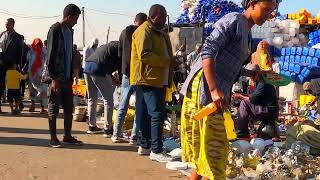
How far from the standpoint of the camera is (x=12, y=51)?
416 inches

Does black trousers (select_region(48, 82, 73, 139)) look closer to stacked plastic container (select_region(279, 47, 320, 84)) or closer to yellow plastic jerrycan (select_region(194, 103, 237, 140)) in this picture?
yellow plastic jerrycan (select_region(194, 103, 237, 140))

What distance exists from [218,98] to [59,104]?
3.62m

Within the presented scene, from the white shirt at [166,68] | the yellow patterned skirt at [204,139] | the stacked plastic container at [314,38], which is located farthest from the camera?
the stacked plastic container at [314,38]

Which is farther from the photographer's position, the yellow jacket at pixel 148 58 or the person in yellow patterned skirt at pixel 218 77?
the yellow jacket at pixel 148 58

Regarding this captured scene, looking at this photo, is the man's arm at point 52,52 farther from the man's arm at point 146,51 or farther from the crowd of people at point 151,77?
the man's arm at point 146,51

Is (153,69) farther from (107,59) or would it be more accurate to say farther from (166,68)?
(107,59)

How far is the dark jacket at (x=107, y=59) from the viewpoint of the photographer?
738cm

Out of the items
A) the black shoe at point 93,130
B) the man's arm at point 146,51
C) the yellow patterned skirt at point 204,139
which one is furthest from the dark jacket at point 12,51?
the yellow patterned skirt at point 204,139

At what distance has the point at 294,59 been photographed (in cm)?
1612

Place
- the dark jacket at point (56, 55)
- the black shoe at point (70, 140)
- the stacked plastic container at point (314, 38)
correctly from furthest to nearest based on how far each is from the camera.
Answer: the stacked plastic container at point (314, 38)
the black shoe at point (70, 140)
the dark jacket at point (56, 55)

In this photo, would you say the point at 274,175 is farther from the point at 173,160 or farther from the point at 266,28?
the point at 266,28

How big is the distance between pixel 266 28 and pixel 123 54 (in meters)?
12.6

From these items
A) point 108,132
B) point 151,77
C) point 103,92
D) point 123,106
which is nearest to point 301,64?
point 108,132

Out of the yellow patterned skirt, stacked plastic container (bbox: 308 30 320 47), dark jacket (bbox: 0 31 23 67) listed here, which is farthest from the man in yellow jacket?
stacked plastic container (bbox: 308 30 320 47)
